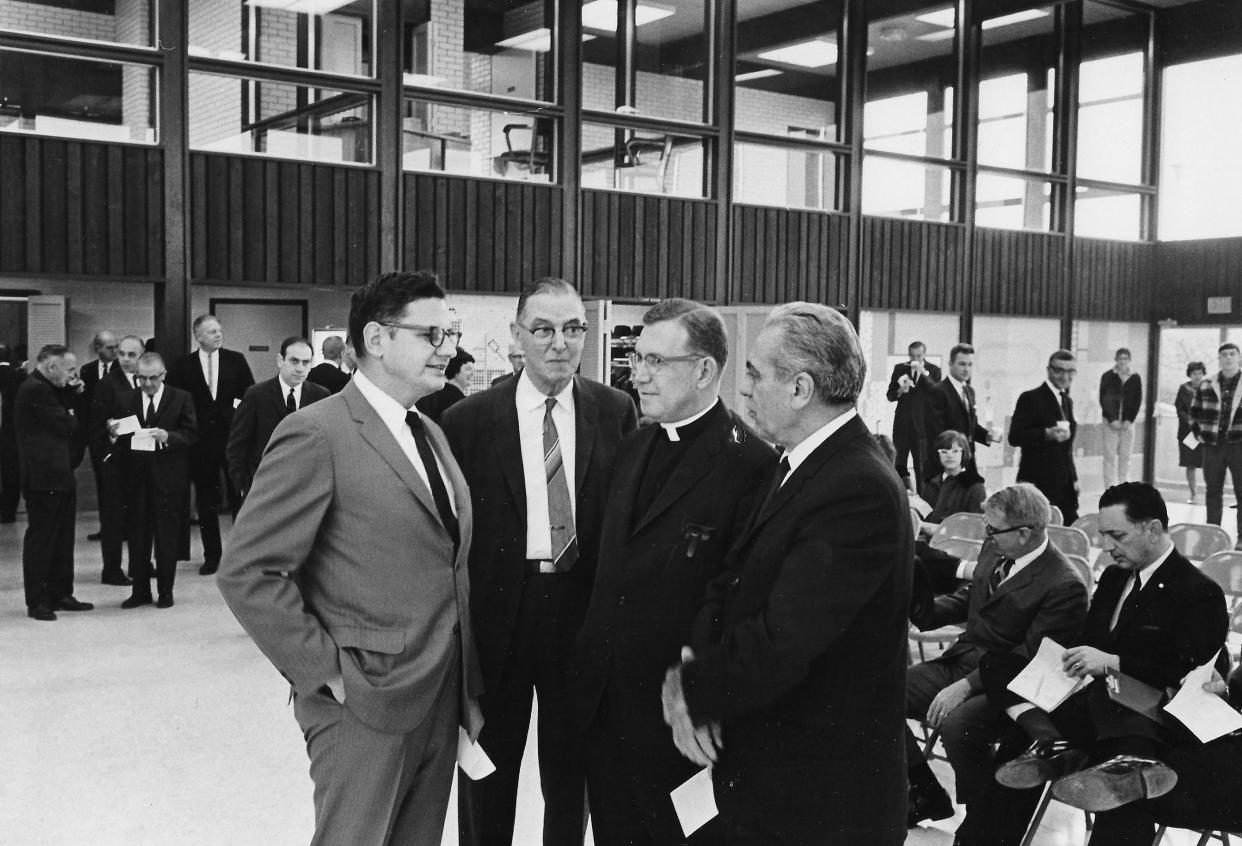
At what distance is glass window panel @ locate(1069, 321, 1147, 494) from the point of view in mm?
16281

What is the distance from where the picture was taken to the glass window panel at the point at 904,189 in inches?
561

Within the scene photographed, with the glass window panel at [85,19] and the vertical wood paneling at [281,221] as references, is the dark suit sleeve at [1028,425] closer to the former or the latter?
the vertical wood paneling at [281,221]

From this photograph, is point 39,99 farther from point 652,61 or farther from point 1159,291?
point 1159,291

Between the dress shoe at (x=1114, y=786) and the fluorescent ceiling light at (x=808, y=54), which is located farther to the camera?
the fluorescent ceiling light at (x=808, y=54)

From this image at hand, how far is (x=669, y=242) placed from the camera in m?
12.7

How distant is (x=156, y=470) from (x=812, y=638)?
265 inches

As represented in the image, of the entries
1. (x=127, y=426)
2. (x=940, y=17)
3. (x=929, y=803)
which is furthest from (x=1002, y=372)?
(x=929, y=803)

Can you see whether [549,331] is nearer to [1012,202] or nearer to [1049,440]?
[1049,440]

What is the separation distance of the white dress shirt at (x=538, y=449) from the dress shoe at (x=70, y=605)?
223 inches

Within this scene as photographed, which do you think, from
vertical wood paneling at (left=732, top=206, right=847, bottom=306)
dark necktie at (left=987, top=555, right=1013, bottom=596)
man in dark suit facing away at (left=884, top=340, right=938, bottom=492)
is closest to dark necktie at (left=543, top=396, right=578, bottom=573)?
dark necktie at (left=987, top=555, right=1013, bottom=596)

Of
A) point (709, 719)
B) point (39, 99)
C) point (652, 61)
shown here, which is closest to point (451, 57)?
point (652, 61)

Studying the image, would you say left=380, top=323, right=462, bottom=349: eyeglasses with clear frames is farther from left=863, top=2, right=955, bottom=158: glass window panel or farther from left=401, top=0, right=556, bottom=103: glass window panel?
left=863, top=2, right=955, bottom=158: glass window panel

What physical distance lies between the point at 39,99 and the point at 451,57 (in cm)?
365

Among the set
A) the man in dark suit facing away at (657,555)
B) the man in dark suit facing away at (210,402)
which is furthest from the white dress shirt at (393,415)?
the man in dark suit facing away at (210,402)
